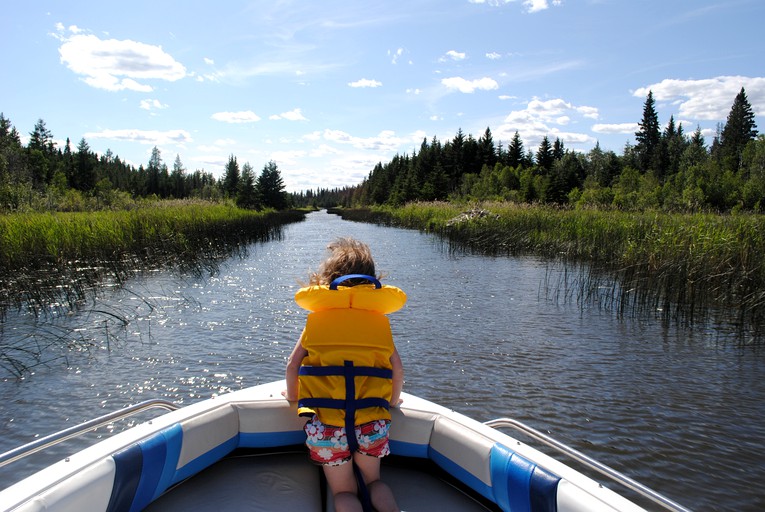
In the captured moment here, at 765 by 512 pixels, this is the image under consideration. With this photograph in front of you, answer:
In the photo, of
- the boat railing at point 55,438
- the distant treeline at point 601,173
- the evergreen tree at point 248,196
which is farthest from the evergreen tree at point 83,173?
the boat railing at point 55,438

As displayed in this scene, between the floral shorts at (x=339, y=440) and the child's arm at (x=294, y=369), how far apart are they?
11.0 inches

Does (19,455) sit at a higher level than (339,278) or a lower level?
lower

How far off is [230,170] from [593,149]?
5241 cm

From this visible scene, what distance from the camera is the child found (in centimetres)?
204

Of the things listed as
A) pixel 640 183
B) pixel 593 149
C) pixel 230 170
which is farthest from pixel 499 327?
pixel 593 149

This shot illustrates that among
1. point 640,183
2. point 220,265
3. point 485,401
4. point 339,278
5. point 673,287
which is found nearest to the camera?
point 339,278

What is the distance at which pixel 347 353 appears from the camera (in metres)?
2.08

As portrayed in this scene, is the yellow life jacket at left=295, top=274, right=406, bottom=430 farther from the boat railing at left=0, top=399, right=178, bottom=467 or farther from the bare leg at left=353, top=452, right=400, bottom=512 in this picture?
the boat railing at left=0, top=399, right=178, bottom=467

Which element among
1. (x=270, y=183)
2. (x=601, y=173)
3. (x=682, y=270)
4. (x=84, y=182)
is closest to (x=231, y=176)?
(x=270, y=183)

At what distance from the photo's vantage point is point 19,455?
6.15 feet

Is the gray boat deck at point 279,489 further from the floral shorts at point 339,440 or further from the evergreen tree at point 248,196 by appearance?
the evergreen tree at point 248,196

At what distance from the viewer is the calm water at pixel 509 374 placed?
3756 mm

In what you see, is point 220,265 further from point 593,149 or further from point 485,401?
point 593,149

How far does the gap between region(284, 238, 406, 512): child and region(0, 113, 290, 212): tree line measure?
49.6 ft
